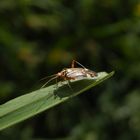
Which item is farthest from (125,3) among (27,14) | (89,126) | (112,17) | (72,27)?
(89,126)

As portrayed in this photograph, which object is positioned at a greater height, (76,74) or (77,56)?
(77,56)

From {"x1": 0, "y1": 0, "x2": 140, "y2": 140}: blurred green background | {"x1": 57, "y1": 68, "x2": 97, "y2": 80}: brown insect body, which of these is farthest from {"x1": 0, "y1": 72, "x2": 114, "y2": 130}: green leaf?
{"x1": 0, "y1": 0, "x2": 140, "y2": 140}: blurred green background

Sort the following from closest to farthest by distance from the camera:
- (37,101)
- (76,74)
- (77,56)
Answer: (37,101) → (76,74) → (77,56)

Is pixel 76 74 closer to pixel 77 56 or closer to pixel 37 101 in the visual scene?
pixel 37 101

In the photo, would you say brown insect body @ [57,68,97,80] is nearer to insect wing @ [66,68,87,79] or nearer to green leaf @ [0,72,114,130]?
insect wing @ [66,68,87,79]

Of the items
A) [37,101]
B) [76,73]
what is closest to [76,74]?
[76,73]

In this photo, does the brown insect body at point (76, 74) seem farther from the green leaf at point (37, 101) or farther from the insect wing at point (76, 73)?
the green leaf at point (37, 101)
